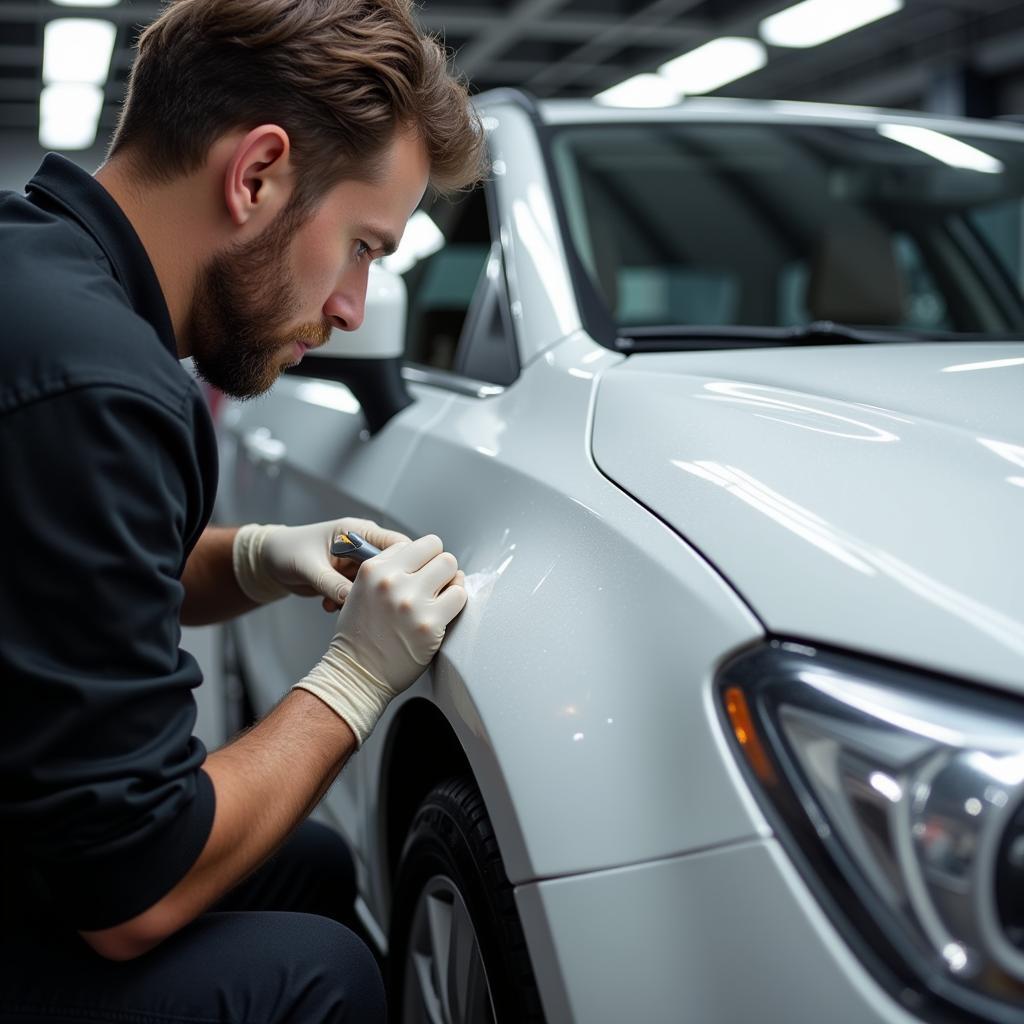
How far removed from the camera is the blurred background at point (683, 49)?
7.88 meters

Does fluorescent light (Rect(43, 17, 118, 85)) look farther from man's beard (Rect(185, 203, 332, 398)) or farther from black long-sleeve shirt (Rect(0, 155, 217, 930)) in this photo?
black long-sleeve shirt (Rect(0, 155, 217, 930))

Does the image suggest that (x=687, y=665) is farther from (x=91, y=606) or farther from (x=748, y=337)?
(x=748, y=337)

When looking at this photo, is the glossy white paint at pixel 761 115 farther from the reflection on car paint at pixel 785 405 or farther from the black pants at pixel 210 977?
the black pants at pixel 210 977

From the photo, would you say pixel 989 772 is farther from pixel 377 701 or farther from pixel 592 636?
pixel 377 701

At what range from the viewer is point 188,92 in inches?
42.1

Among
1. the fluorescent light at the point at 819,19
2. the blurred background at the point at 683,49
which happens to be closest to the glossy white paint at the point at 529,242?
the blurred background at the point at 683,49

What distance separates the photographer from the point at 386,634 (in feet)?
3.55

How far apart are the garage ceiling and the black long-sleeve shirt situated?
6.93 metres

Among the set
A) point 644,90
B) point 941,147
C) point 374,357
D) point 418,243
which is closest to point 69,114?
point 644,90

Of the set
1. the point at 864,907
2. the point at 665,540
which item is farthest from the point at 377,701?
the point at 864,907

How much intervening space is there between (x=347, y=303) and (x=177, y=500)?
13.6 inches

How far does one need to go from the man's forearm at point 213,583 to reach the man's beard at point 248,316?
0.40 m

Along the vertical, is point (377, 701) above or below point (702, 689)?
below

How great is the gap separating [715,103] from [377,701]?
1.42 m
